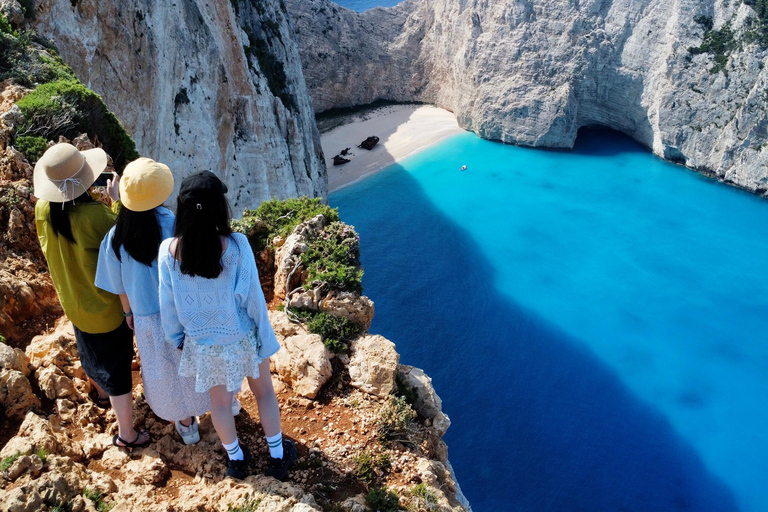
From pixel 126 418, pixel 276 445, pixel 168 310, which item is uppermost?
pixel 168 310

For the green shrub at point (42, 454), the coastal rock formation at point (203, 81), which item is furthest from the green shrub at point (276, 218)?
the coastal rock formation at point (203, 81)

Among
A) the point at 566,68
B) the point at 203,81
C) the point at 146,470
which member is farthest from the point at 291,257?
the point at 566,68

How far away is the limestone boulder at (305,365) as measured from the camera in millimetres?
5500

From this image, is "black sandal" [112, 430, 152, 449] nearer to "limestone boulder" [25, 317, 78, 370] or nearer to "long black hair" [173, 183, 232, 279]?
"limestone boulder" [25, 317, 78, 370]

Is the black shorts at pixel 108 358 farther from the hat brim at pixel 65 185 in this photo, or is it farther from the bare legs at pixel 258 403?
the hat brim at pixel 65 185

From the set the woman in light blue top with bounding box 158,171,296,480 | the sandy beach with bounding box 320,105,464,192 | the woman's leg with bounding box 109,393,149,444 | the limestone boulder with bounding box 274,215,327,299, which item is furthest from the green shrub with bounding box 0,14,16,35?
the sandy beach with bounding box 320,105,464,192

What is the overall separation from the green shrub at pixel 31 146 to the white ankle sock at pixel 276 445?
4637mm

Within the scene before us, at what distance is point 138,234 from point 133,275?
300 mm

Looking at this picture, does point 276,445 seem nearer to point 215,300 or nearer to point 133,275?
point 215,300

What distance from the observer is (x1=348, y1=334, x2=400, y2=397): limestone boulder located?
5.55 meters

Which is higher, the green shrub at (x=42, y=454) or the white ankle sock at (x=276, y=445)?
the green shrub at (x=42, y=454)

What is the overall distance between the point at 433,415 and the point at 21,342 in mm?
4174

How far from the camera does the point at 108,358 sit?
14.4ft

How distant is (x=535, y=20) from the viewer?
1340 inches
